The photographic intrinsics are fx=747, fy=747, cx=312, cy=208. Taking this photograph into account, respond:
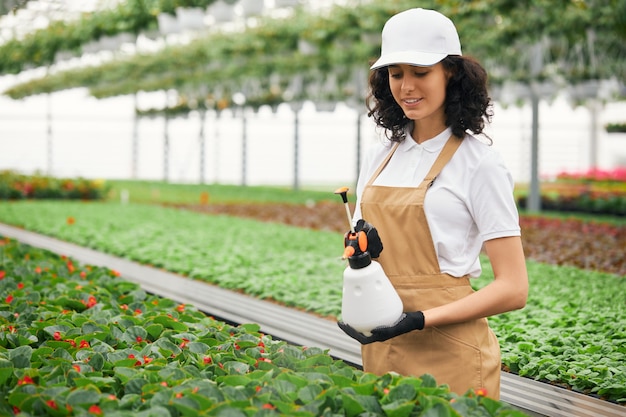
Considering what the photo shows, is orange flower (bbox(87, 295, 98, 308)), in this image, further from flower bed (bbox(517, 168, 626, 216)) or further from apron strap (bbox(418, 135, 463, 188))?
flower bed (bbox(517, 168, 626, 216))

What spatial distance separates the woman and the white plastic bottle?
32mm

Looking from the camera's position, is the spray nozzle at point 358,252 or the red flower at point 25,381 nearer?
the spray nozzle at point 358,252

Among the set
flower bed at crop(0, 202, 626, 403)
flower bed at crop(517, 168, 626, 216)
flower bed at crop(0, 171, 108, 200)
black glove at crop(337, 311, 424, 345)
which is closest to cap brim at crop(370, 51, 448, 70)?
black glove at crop(337, 311, 424, 345)

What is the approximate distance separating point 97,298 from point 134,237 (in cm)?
432

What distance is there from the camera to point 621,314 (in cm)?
433

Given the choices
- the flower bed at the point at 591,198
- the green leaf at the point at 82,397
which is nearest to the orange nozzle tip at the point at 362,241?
the green leaf at the point at 82,397

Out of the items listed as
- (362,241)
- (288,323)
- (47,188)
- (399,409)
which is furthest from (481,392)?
(47,188)

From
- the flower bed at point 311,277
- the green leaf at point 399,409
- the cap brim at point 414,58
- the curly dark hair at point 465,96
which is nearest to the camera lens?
the green leaf at point 399,409

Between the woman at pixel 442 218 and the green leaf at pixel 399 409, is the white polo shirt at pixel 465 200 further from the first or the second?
the green leaf at pixel 399 409

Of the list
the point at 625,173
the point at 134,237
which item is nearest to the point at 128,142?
the point at 625,173

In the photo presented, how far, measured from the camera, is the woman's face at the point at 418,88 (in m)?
1.86

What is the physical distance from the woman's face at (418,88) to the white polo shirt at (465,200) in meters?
0.10

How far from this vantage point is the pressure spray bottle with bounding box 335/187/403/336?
1739 millimetres

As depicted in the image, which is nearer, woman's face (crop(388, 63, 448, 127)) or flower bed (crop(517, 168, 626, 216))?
woman's face (crop(388, 63, 448, 127))
